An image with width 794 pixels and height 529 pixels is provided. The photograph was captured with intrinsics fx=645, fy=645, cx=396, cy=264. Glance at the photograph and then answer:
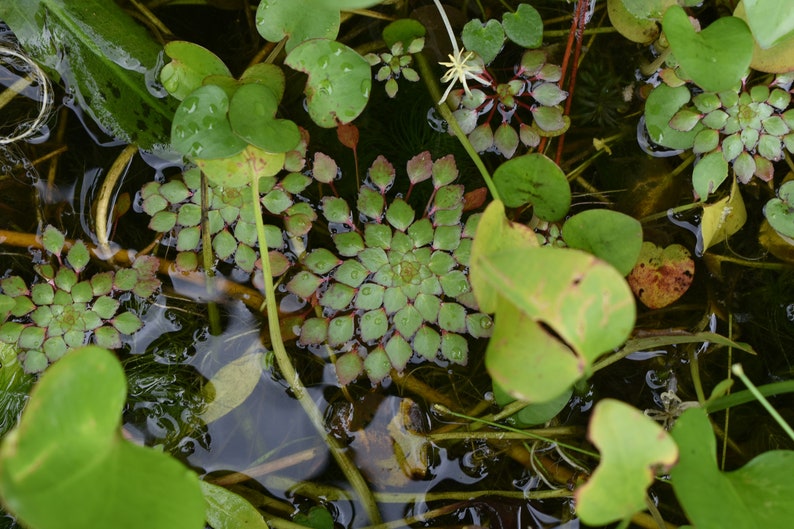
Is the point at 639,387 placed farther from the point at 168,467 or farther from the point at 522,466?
the point at 168,467

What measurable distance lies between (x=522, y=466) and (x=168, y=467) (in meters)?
0.90

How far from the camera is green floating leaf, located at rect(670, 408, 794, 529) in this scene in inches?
45.4

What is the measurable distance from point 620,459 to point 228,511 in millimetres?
910

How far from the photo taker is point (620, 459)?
1.03m

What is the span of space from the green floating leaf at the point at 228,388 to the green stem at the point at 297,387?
0.28 ft

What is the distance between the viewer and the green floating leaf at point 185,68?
1502 mm

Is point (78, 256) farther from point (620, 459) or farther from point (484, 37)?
point (620, 459)

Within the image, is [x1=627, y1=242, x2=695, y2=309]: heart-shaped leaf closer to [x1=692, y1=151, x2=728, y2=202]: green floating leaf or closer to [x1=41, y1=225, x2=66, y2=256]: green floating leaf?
[x1=692, y1=151, x2=728, y2=202]: green floating leaf

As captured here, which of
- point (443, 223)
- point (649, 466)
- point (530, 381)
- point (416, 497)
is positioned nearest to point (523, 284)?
point (530, 381)

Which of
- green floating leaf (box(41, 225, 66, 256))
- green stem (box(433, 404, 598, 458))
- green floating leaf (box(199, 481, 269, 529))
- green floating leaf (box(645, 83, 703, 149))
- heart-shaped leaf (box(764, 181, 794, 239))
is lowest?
green floating leaf (box(199, 481, 269, 529))

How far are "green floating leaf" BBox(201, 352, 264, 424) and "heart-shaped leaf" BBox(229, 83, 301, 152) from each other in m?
0.56

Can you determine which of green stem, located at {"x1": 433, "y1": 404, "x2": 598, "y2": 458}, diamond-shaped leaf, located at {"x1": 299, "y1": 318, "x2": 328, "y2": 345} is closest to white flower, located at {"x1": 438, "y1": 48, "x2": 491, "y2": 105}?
diamond-shaped leaf, located at {"x1": 299, "y1": 318, "x2": 328, "y2": 345}

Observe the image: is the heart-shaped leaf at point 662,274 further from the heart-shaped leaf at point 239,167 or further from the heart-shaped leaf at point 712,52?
the heart-shaped leaf at point 239,167

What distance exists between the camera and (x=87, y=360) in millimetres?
1016
